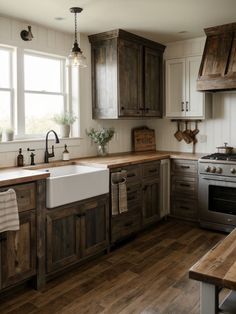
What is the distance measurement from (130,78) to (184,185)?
5.12 feet

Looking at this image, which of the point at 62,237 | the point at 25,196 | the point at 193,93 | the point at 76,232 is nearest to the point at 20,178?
the point at 25,196

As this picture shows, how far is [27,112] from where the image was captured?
12.2ft

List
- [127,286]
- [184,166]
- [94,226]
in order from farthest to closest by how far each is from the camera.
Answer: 1. [184,166]
2. [94,226]
3. [127,286]

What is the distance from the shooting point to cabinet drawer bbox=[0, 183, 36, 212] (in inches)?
102

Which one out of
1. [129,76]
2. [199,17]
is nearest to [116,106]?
[129,76]

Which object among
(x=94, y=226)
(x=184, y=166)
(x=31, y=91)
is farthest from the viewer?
(x=184, y=166)

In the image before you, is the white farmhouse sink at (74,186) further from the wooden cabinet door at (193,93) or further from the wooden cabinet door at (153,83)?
the wooden cabinet door at (193,93)

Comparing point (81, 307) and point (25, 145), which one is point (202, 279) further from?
point (25, 145)

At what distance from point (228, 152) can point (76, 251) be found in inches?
95.1

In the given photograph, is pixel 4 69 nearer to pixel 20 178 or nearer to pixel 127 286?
pixel 20 178

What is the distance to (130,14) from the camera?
3.44 metres

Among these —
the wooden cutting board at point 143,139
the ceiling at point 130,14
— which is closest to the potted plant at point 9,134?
the ceiling at point 130,14

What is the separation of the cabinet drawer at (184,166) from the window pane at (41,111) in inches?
63.7

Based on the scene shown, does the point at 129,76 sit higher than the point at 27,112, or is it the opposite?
the point at 129,76
